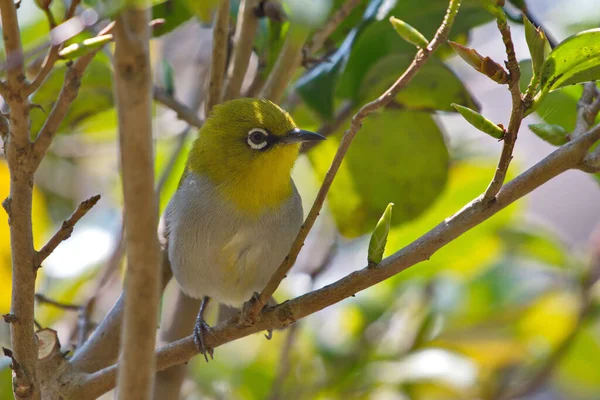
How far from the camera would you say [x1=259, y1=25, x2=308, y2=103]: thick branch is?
2486 mm

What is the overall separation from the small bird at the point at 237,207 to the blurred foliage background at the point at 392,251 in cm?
22

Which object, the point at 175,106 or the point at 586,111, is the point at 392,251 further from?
the point at 586,111

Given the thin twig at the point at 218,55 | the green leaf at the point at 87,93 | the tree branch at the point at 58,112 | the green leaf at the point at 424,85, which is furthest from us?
the green leaf at the point at 87,93

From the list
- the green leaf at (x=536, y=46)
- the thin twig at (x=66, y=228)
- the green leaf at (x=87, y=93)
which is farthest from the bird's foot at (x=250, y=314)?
the green leaf at (x=87, y=93)

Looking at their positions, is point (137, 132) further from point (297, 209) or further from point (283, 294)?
point (283, 294)

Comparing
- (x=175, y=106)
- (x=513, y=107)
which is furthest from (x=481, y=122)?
(x=175, y=106)

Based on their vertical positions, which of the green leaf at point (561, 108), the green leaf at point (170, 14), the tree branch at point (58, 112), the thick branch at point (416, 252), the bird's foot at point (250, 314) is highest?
the green leaf at point (170, 14)

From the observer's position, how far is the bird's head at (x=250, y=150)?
116 inches

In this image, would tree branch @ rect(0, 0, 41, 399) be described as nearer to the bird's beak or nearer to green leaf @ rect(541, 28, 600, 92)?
green leaf @ rect(541, 28, 600, 92)

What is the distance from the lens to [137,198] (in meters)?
1.16

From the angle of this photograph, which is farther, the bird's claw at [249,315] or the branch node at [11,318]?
the bird's claw at [249,315]

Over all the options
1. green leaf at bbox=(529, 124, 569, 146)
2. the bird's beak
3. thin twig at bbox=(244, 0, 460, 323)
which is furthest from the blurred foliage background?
thin twig at bbox=(244, 0, 460, 323)

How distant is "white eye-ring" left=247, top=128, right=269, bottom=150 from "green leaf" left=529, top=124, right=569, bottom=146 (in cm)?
142

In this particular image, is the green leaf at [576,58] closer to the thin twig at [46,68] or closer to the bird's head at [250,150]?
the thin twig at [46,68]
